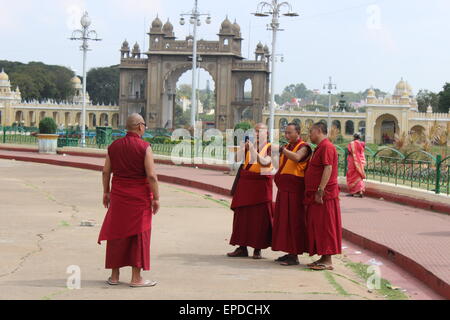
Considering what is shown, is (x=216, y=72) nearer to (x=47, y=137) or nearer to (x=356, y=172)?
(x=47, y=137)

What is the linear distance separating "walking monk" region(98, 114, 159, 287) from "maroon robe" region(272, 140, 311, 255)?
163 centimetres

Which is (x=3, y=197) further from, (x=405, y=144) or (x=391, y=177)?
(x=405, y=144)

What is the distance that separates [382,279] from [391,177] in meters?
7.48

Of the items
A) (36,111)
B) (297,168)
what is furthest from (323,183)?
(36,111)

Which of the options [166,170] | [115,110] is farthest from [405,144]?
[115,110]

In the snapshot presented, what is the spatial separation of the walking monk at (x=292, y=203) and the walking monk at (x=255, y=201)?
231mm

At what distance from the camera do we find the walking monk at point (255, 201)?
7.82 metres

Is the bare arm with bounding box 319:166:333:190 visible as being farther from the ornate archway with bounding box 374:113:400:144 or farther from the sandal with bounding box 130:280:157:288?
the ornate archway with bounding box 374:113:400:144

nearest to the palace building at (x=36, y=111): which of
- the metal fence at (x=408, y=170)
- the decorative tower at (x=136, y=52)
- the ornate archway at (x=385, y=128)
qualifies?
the decorative tower at (x=136, y=52)

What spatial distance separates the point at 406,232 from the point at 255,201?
237 cm

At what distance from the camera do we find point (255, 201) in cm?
785

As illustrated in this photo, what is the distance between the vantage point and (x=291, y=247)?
24.5 feet

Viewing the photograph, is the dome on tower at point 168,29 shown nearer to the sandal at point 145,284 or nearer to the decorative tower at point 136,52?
the decorative tower at point 136,52
